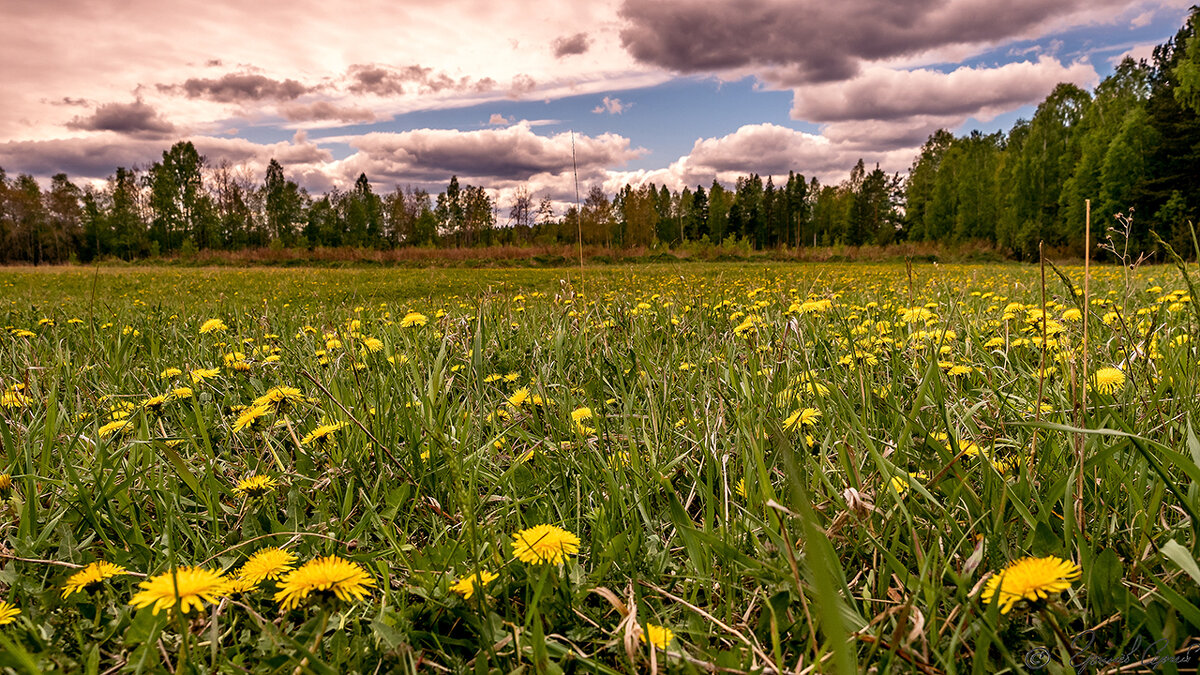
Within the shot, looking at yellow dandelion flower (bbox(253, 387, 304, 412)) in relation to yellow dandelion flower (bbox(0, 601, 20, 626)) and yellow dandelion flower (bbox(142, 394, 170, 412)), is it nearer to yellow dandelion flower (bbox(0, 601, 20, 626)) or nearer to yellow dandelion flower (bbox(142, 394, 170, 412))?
yellow dandelion flower (bbox(142, 394, 170, 412))

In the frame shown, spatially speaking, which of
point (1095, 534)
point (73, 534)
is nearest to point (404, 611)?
point (73, 534)

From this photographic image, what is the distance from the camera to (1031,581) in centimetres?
71

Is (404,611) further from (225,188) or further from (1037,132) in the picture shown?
(225,188)

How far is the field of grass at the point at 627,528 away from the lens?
793 mm

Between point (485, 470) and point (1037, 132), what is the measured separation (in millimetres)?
47917

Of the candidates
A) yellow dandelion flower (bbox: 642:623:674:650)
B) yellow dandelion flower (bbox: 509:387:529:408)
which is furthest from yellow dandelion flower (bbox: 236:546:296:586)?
yellow dandelion flower (bbox: 509:387:529:408)

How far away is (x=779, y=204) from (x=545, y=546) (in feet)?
217

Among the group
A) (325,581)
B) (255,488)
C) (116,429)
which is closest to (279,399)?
(255,488)

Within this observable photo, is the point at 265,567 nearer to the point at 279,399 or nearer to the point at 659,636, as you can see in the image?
the point at 659,636

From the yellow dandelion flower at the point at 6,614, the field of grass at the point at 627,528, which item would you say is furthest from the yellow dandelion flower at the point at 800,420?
the yellow dandelion flower at the point at 6,614

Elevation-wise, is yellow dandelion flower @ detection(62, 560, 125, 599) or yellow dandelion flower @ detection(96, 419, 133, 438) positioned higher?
yellow dandelion flower @ detection(96, 419, 133, 438)

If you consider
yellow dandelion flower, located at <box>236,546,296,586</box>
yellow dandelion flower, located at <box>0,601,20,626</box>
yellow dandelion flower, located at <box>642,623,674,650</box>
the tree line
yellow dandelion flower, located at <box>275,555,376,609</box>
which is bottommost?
yellow dandelion flower, located at <box>642,623,674,650</box>

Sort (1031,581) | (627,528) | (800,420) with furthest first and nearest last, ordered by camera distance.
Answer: (800,420)
(627,528)
(1031,581)

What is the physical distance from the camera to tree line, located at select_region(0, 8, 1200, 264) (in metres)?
30.0
